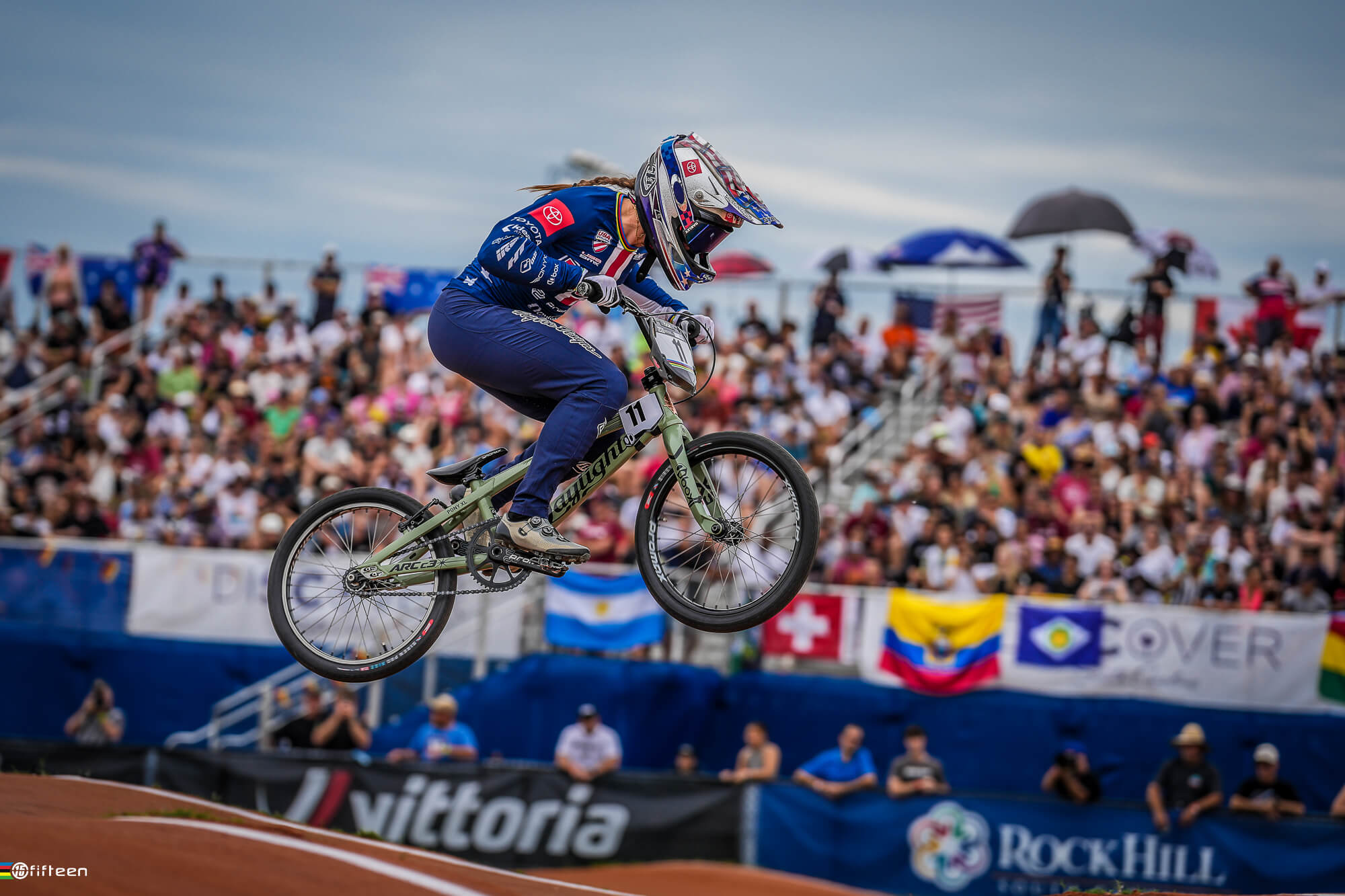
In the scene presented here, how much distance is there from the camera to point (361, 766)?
13.3 m

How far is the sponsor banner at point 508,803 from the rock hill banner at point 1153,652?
303 centimetres

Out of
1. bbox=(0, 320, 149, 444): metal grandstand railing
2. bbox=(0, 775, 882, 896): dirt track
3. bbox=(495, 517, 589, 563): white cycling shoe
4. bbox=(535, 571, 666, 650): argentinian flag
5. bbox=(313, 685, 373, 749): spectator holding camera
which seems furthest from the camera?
bbox=(0, 320, 149, 444): metal grandstand railing

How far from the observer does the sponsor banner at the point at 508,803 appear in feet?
43.6

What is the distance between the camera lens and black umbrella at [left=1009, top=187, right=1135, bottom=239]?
19.9 m

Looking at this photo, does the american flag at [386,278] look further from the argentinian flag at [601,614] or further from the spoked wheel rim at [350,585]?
the spoked wheel rim at [350,585]

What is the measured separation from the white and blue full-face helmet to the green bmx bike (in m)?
0.36

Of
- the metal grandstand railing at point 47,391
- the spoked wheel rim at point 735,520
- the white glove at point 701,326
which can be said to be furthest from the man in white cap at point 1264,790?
the metal grandstand railing at point 47,391

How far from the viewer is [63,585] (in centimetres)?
1575

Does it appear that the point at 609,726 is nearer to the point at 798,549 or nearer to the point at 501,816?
the point at 501,816

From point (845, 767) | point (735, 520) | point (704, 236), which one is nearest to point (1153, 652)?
point (845, 767)

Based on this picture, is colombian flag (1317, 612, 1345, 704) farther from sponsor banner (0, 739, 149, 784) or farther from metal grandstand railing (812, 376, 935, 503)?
sponsor banner (0, 739, 149, 784)

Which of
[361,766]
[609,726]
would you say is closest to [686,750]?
[609,726]

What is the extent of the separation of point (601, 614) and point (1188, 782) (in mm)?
6369

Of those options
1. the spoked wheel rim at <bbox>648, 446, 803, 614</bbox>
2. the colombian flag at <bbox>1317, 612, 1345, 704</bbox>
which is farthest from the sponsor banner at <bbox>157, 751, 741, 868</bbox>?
the colombian flag at <bbox>1317, 612, 1345, 704</bbox>
